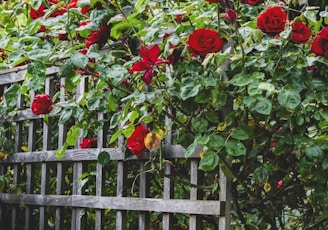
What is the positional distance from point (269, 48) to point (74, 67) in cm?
67

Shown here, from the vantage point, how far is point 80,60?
2.23 m

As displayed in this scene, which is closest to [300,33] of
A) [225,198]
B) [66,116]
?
[225,198]

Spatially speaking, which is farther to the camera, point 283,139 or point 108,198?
point 108,198

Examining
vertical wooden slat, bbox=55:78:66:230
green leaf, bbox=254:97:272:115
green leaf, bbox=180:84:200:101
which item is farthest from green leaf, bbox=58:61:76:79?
vertical wooden slat, bbox=55:78:66:230

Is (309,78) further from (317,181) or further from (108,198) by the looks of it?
(108,198)

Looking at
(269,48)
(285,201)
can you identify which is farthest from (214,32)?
(285,201)

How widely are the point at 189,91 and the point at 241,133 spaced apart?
0.21 metres

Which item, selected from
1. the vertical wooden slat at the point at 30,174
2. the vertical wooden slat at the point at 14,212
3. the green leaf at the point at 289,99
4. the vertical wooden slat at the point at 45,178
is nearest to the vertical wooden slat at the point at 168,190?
the green leaf at the point at 289,99

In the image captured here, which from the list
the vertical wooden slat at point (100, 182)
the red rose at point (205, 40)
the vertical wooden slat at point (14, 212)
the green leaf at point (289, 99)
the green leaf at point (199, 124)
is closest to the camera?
the green leaf at point (289, 99)

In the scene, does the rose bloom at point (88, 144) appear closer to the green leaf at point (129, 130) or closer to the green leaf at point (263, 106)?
the green leaf at point (129, 130)

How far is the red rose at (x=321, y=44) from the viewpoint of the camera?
1.95 meters

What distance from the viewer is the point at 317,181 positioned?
220 centimetres

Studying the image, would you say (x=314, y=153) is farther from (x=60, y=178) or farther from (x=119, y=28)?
(x=60, y=178)

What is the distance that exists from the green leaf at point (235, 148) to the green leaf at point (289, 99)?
0.74 ft
